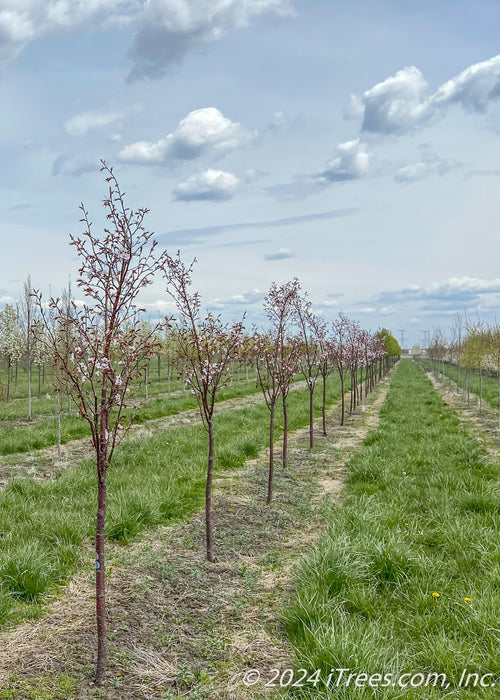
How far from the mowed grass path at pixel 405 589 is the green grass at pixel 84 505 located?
2.37 meters

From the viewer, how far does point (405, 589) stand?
4699 mm

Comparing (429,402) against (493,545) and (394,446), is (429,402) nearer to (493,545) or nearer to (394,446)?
(394,446)

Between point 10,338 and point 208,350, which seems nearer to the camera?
point 208,350

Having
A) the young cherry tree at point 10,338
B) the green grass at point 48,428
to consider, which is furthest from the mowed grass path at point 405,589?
the young cherry tree at point 10,338

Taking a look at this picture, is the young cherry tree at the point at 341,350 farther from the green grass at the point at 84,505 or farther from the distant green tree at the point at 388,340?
the distant green tree at the point at 388,340

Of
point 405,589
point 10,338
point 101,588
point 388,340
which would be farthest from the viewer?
point 388,340

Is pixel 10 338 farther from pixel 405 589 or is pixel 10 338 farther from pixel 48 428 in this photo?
pixel 405 589

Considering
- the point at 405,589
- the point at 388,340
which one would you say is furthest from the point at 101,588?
the point at 388,340

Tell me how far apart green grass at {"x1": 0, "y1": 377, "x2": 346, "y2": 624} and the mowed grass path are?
2.37 metres

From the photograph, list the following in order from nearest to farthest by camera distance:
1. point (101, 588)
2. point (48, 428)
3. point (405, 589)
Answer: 1. point (101, 588)
2. point (405, 589)
3. point (48, 428)

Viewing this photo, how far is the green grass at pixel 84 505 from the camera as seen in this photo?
4773 mm

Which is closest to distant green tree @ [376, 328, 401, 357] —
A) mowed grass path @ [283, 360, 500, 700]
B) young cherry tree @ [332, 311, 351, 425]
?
young cherry tree @ [332, 311, 351, 425]

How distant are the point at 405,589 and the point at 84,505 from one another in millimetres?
4497

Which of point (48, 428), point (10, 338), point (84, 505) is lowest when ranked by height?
point (84, 505)
